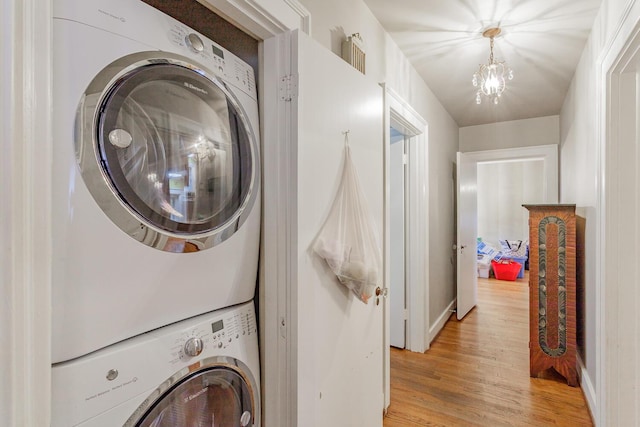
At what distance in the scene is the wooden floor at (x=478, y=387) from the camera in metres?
1.98

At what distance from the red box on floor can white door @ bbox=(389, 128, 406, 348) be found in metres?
3.59

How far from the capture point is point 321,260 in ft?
4.04

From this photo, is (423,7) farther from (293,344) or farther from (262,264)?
(293,344)

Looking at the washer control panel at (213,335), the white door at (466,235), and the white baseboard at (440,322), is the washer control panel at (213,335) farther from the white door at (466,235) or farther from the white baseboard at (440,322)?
the white door at (466,235)

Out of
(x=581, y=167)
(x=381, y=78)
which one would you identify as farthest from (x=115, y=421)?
(x=581, y=167)

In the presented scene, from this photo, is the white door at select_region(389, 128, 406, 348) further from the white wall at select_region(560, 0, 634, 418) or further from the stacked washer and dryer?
the stacked washer and dryer

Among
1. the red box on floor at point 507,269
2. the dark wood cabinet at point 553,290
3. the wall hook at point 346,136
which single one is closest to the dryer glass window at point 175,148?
the wall hook at point 346,136

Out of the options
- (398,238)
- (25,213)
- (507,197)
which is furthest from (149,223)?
(507,197)

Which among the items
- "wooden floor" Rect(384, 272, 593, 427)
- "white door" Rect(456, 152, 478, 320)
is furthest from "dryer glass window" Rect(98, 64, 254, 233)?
"white door" Rect(456, 152, 478, 320)

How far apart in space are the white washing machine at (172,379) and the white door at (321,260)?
18 centimetres

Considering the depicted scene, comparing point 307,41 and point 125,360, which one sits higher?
point 307,41

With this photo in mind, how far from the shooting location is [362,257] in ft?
4.28

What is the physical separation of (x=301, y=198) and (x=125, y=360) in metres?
0.67

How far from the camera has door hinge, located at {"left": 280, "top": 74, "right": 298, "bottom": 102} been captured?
111cm
